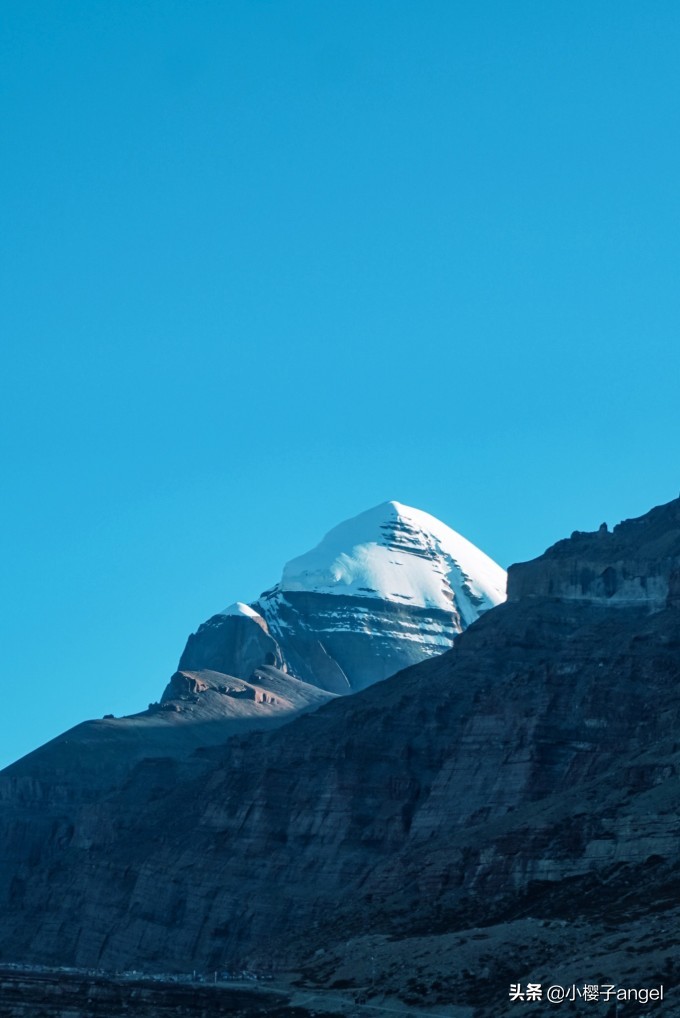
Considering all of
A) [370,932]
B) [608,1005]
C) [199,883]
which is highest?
[199,883]

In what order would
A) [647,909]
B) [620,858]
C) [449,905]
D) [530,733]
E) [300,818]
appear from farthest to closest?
[300,818], [530,733], [449,905], [620,858], [647,909]

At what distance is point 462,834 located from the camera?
13825 centimetres

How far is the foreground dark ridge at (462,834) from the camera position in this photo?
10244 centimetres

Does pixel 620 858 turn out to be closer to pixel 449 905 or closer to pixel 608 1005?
pixel 449 905

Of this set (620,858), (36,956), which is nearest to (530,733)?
(620,858)

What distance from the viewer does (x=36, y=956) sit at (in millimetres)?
198750

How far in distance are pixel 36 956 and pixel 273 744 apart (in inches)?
1162

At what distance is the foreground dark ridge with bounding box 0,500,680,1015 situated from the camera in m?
102

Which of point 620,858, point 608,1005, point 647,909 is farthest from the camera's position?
point 620,858

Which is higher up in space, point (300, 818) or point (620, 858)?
point (300, 818)

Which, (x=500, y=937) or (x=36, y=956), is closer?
(x=500, y=937)

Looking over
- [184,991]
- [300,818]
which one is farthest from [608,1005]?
[300,818]

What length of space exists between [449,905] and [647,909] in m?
22.5

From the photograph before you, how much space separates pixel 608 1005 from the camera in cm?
8225
